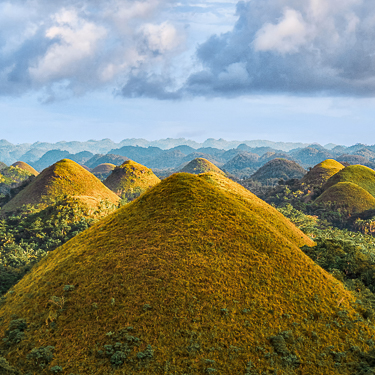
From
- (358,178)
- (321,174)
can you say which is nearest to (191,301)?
(358,178)

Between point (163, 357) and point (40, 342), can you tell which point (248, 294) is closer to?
point (163, 357)

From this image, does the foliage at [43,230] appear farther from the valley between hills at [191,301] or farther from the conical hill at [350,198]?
the conical hill at [350,198]

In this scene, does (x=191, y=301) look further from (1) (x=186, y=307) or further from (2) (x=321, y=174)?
(2) (x=321, y=174)

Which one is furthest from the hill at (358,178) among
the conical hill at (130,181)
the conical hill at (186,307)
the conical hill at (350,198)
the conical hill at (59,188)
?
the conical hill at (186,307)

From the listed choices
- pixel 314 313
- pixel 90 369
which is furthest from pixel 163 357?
pixel 314 313

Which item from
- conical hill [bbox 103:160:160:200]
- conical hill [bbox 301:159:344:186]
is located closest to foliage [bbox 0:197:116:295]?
conical hill [bbox 103:160:160:200]

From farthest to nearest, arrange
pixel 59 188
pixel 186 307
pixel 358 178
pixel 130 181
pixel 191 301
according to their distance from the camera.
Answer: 1. pixel 130 181
2. pixel 358 178
3. pixel 59 188
4. pixel 191 301
5. pixel 186 307
